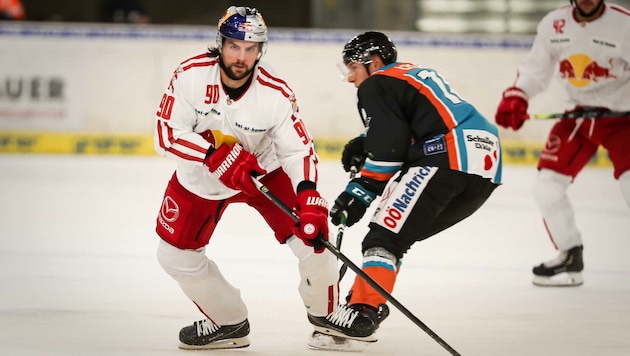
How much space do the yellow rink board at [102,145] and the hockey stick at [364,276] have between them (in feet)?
21.8

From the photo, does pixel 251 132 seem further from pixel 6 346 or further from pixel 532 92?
pixel 532 92

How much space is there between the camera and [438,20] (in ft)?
37.5

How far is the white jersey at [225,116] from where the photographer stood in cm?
394

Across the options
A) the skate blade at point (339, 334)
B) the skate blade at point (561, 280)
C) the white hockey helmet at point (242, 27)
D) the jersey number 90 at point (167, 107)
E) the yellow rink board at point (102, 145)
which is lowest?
the yellow rink board at point (102, 145)

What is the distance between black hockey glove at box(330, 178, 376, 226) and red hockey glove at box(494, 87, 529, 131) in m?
1.89

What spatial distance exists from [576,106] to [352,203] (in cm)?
226

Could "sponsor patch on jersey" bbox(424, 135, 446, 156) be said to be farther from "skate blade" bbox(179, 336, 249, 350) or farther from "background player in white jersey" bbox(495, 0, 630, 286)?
"background player in white jersey" bbox(495, 0, 630, 286)

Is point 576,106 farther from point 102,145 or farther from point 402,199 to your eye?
point 102,145

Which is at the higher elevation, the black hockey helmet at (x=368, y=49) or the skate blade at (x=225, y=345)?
the black hockey helmet at (x=368, y=49)

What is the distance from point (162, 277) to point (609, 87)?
8.52ft

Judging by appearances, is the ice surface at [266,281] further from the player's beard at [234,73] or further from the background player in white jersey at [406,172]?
the player's beard at [234,73]

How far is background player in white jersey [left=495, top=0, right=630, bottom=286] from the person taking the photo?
5.60 meters

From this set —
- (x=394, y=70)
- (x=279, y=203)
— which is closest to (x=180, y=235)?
(x=279, y=203)

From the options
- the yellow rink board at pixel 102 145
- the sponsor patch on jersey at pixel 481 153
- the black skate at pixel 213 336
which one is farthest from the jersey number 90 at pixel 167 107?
the yellow rink board at pixel 102 145
